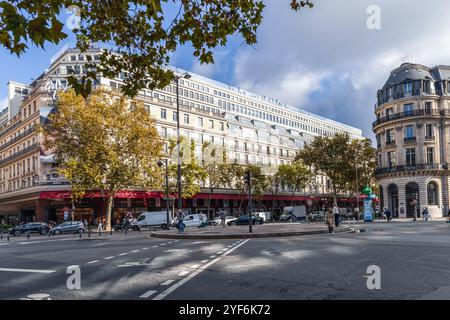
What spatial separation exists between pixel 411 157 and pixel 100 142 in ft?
132

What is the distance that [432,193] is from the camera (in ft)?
186

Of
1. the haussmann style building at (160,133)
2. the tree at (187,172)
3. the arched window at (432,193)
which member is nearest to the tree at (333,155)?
the arched window at (432,193)

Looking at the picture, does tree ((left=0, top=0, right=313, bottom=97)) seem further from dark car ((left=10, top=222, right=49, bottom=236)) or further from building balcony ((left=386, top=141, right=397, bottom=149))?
building balcony ((left=386, top=141, right=397, bottom=149))

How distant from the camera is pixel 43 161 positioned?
52.1 m

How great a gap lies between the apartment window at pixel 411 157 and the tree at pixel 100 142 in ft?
113

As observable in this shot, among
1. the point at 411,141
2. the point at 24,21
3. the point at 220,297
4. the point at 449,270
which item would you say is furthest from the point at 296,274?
the point at 411,141

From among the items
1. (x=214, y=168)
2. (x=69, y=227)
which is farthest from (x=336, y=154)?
(x=69, y=227)

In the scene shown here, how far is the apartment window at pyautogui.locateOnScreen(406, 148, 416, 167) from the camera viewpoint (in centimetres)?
5737

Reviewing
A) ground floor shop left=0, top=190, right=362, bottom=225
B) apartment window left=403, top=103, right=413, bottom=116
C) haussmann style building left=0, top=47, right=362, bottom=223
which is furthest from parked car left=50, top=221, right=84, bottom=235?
apartment window left=403, top=103, right=413, bottom=116

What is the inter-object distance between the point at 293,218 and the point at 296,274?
49.3 metres

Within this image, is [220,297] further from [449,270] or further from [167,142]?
[167,142]

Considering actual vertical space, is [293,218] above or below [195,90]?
below

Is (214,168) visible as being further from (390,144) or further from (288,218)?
(390,144)

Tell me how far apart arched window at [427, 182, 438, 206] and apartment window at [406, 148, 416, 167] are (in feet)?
11.2
